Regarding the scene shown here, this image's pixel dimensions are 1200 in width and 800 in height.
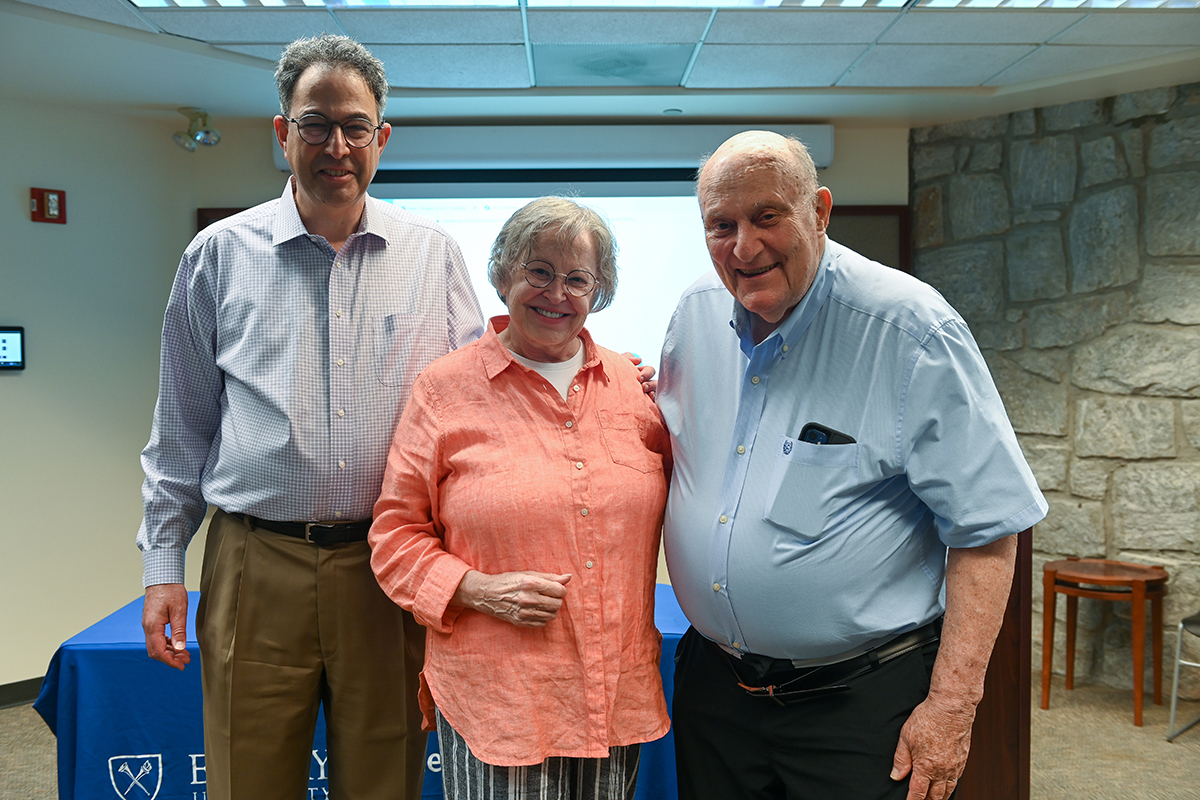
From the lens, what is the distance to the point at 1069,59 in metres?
3.32

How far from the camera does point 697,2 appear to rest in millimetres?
2775

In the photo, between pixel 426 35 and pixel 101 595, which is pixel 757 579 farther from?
pixel 101 595

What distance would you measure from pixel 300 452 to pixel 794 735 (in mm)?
927

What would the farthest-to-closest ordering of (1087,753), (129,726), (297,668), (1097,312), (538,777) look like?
1. (1097,312)
2. (1087,753)
3. (129,726)
4. (297,668)
5. (538,777)

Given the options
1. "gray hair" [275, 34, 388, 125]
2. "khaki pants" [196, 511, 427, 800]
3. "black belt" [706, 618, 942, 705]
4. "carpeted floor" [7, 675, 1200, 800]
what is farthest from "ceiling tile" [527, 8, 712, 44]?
"carpeted floor" [7, 675, 1200, 800]

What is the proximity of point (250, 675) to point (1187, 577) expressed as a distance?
387 centimetres

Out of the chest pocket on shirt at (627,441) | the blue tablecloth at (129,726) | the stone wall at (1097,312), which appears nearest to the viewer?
the chest pocket on shirt at (627,441)

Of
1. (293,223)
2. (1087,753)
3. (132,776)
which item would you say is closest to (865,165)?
(1087,753)

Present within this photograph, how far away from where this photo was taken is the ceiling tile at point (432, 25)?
2.83 metres

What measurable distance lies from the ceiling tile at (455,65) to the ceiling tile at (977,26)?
57.2 inches

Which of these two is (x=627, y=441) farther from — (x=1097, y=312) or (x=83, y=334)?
(x=83, y=334)

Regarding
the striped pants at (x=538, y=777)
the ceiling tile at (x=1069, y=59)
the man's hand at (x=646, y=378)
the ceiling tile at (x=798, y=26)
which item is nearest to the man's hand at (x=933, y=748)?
the striped pants at (x=538, y=777)

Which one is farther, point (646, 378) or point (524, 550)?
point (646, 378)

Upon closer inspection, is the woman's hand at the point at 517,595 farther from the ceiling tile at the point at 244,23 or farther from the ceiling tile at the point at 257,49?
the ceiling tile at the point at 257,49
